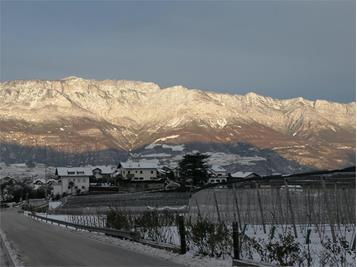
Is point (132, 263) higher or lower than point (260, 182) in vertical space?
lower

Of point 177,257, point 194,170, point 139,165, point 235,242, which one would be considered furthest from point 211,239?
point 139,165

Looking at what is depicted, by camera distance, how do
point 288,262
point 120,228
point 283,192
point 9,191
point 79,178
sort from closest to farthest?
1. point 288,262
2. point 120,228
3. point 283,192
4. point 79,178
5. point 9,191

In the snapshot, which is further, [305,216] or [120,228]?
[305,216]

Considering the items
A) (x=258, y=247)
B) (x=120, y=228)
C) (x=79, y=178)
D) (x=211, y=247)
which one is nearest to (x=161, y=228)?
(x=120, y=228)

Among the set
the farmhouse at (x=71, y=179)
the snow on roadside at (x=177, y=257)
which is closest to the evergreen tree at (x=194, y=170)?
the farmhouse at (x=71, y=179)

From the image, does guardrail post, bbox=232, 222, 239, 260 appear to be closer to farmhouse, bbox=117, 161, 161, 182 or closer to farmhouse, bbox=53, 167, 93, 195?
farmhouse, bbox=53, 167, 93, 195

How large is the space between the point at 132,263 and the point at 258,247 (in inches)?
172

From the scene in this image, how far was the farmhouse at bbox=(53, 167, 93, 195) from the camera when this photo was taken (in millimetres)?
171500

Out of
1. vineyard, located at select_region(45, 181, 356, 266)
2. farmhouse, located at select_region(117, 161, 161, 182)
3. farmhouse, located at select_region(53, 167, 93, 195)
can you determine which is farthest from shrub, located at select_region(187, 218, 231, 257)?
farmhouse, located at select_region(117, 161, 161, 182)

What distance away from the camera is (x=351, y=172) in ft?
106

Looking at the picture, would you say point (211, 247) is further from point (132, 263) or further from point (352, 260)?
point (352, 260)

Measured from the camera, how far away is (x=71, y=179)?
175m

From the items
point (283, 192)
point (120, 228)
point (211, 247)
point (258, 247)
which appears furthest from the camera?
point (283, 192)

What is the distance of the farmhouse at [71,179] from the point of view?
17150cm
